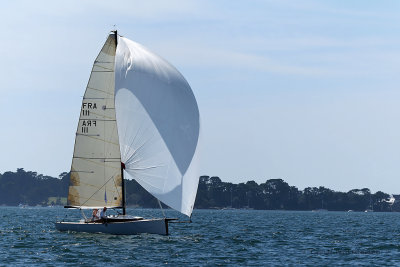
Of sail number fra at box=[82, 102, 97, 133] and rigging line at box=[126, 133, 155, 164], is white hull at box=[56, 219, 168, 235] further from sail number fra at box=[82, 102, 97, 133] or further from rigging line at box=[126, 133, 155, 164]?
sail number fra at box=[82, 102, 97, 133]

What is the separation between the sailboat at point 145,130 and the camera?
151ft

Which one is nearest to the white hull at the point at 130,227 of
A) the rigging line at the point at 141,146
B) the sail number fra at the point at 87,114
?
the rigging line at the point at 141,146

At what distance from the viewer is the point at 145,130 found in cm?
4638

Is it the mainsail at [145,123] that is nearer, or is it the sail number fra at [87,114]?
the mainsail at [145,123]

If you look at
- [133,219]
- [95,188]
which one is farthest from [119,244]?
[95,188]

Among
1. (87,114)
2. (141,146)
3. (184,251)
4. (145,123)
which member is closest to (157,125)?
(145,123)

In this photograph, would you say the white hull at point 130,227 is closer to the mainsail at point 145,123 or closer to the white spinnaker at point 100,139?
the mainsail at point 145,123

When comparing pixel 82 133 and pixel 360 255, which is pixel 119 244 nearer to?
pixel 82 133

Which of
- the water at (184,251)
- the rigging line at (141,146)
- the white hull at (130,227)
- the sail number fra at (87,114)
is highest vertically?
the sail number fra at (87,114)

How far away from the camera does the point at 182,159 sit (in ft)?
152

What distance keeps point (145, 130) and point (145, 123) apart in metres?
0.43

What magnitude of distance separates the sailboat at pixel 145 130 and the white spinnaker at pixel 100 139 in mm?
64

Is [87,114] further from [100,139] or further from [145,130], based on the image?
A: [145,130]

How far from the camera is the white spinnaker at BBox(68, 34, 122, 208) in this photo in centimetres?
4912
